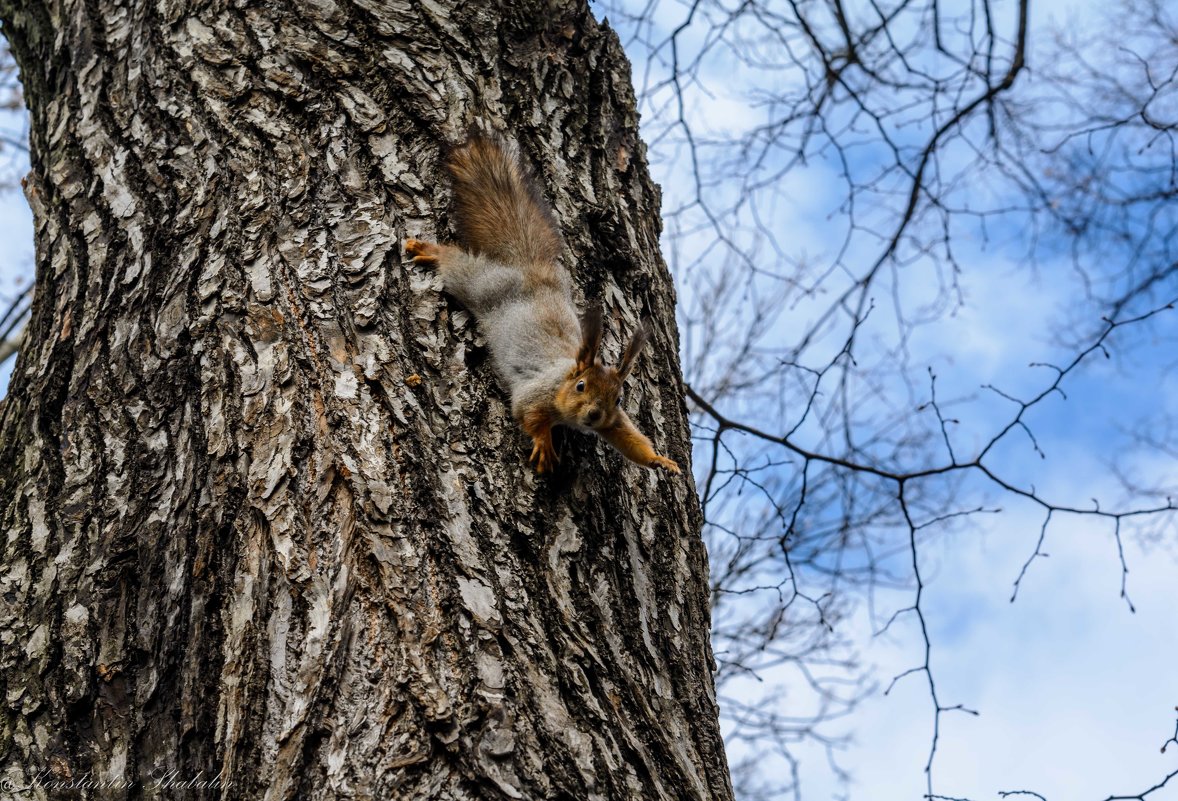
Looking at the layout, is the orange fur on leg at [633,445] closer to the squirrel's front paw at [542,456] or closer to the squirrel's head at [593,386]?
the squirrel's head at [593,386]

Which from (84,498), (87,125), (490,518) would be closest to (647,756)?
(490,518)

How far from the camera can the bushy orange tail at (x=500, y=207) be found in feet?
8.08

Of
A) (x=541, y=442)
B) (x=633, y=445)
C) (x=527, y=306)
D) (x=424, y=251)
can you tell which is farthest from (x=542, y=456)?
(x=527, y=306)

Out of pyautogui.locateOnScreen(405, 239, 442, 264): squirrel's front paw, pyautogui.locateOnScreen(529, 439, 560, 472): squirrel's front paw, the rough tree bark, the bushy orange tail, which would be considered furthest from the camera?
the bushy orange tail

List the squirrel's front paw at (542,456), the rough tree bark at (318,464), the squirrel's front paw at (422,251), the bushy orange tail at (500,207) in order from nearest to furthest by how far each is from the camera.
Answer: the rough tree bark at (318,464) < the squirrel's front paw at (542,456) < the squirrel's front paw at (422,251) < the bushy orange tail at (500,207)

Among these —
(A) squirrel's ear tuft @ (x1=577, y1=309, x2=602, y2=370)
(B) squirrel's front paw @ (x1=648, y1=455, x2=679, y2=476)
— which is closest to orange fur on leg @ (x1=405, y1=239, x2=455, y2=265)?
(A) squirrel's ear tuft @ (x1=577, y1=309, x2=602, y2=370)

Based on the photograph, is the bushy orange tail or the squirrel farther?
the bushy orange tail

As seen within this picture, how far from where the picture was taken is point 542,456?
2.11 m

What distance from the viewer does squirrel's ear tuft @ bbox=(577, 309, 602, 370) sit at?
229 cm

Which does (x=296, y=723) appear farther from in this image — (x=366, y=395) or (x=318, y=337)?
(x=318, y=337)

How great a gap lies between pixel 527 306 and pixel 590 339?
353 mm

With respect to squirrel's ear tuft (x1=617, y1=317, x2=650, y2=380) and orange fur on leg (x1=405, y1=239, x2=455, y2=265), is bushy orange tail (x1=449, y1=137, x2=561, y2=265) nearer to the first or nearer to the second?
orange fur on leg (x1=405, y1=239, x2=455, y2=265)

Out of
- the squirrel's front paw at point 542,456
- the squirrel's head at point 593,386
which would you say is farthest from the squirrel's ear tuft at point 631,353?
the squirrel's front paw at point 542,456

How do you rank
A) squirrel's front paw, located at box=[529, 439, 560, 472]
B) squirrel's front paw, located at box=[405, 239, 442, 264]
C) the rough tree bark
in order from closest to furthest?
the rough tree bark < squirrel's front paw, located at box=[529, 439, 560, 472] < squirrel's front paw, located at box=[405, 239, 442, 264]
